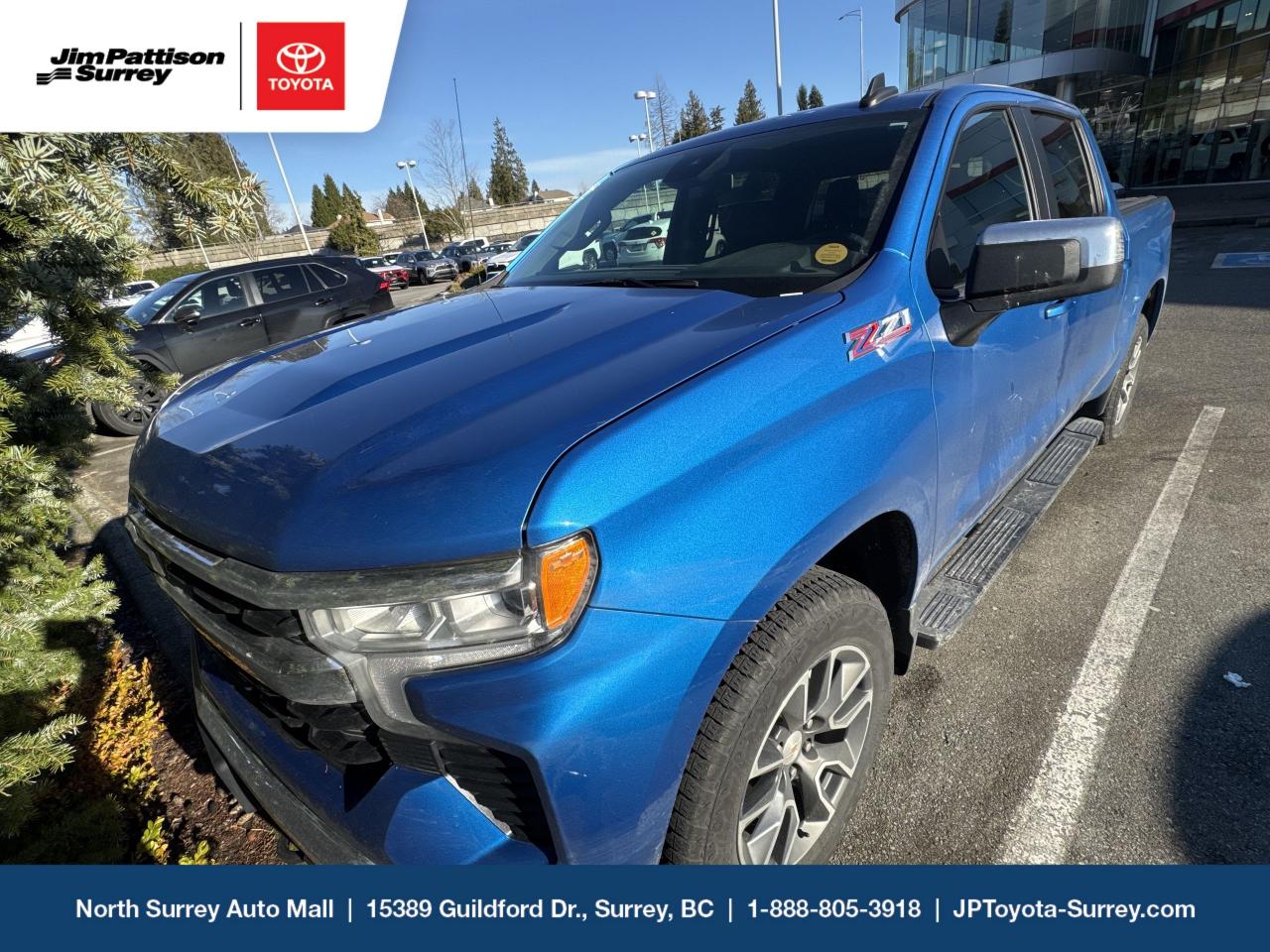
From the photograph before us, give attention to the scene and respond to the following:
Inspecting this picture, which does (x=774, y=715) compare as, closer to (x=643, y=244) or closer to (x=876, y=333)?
(x=876, y=333)

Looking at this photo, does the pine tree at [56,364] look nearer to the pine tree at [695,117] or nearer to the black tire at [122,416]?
the black tire at [122,416]

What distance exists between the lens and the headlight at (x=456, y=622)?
1.09 metres

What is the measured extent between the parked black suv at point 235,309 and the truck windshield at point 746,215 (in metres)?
6.00

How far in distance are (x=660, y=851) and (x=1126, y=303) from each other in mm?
3740

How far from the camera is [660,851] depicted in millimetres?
1364

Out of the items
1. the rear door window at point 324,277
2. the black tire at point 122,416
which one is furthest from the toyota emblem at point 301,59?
the rear door window at point 324,277

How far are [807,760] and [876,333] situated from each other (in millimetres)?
1088

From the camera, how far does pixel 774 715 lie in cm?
144

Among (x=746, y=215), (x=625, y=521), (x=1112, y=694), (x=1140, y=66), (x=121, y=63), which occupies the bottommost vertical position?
(x=1112, y=694)

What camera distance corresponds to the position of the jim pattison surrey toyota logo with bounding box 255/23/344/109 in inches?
113

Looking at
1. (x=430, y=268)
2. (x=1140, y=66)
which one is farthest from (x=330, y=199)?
(x=1140, y=66)

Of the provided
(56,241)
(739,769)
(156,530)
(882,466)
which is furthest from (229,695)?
(56,241)

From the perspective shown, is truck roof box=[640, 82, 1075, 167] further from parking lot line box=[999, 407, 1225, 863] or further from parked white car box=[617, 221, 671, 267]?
parking lot line box=[999, 407, 1225, 863]

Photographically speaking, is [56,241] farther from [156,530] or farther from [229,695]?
[229,695]
